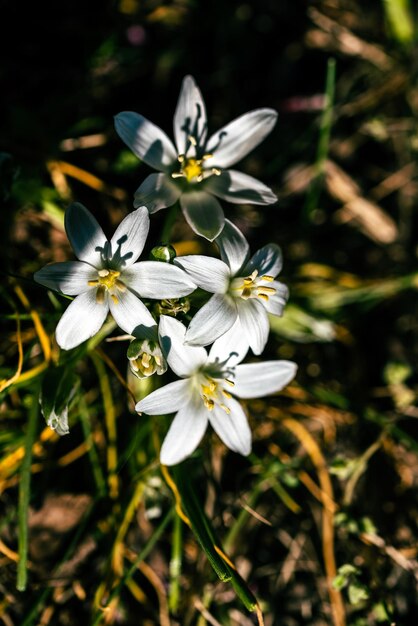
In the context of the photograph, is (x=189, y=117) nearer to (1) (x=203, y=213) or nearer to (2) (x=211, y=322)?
(1) (x=203, y=213)

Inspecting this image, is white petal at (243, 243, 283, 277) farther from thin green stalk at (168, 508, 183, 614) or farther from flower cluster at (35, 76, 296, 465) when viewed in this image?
thin green stalk at (168, 508, 183, 614)

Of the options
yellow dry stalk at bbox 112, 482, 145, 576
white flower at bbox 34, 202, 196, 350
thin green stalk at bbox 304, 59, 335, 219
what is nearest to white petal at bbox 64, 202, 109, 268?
white flower at bbox 34, 202, 196, 350

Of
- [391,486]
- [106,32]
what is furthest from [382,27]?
[391,486]

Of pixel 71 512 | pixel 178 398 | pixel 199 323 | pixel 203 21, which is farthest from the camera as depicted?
pixel 203 21

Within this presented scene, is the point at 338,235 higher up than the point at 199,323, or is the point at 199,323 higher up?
the point at 199,323

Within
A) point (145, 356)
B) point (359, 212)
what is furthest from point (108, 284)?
point (359, 212)

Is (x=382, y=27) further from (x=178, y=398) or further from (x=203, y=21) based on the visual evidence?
(x=178, y=398)
